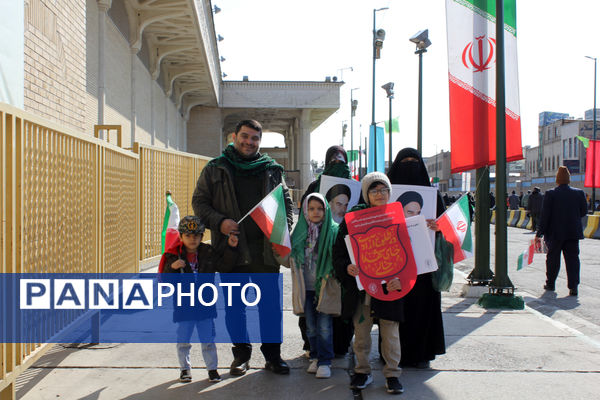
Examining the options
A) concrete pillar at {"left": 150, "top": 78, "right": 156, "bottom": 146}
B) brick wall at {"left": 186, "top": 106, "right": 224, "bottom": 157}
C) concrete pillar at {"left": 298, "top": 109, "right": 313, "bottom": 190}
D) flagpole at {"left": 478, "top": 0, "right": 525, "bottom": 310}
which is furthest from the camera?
concrete pillar at {"left": 298, "top": 109, "right": 313, "bottom": 190}

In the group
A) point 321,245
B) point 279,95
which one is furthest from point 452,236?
point 279,95

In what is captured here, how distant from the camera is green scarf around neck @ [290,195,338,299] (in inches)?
170

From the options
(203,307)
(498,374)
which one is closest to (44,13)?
(203,307)

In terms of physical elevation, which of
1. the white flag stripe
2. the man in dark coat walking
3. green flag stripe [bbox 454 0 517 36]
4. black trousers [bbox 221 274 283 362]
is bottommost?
black trousers [bbox 221 274 283 362]

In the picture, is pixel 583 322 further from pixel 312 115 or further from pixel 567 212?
pixel 312 115

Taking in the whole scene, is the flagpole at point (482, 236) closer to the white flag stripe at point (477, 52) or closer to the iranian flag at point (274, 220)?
the white flag stripe at point (477, 52)

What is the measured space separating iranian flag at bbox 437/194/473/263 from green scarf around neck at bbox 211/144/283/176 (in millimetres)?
1513

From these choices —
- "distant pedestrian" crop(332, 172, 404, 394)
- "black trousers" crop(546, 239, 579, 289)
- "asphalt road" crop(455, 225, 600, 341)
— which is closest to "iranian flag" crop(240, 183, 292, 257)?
"distant pedestrian" crop(332, 172, 404, 394)

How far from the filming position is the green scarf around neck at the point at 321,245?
4312 millimetres

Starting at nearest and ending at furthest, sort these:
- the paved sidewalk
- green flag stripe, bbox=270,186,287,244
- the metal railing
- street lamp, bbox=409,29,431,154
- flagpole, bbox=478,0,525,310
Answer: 1. the paved sidewalk
2. green flag stripe, bbox=270,186,287,244
3. flagpole, bbox=478,0,525,310
4. the metal railing
5. street lamp, bbox=409,29,431,154

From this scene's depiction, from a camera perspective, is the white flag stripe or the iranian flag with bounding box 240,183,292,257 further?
the white flag stripe

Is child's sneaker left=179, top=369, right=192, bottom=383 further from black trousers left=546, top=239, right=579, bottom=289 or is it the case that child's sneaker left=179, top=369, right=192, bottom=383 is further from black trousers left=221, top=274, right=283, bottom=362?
black trousers left=546, top=239, right=579, bottom=289

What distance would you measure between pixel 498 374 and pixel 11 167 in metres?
3.87

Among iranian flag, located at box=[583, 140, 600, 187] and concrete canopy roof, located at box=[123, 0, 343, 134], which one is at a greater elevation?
concrete canopy roof, located at box=[123, 0, 343, 134]
